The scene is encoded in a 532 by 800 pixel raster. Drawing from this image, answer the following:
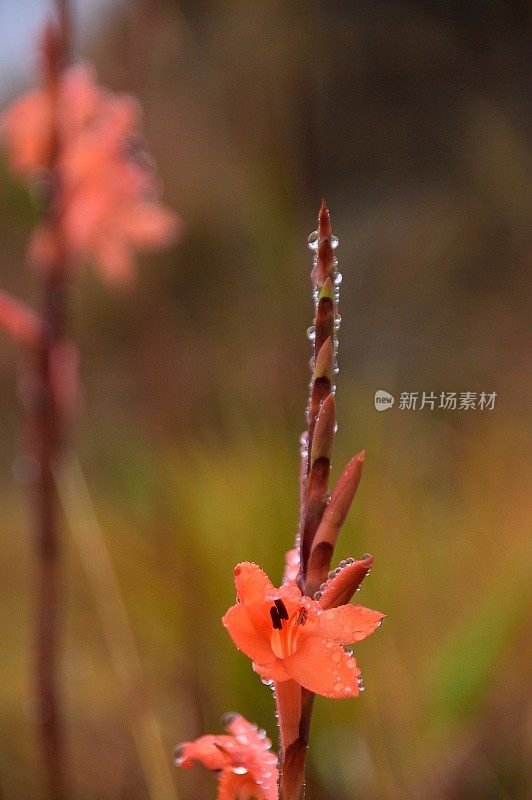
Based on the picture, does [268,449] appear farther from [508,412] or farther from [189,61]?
[189,61]

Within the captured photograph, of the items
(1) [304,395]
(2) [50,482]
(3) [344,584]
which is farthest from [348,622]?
(1) [304,395]

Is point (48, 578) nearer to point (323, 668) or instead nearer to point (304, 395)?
point (323, 668)

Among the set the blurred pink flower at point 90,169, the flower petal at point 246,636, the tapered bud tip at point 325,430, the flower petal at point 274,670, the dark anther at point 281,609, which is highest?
the blurred pink flower at point 90,169

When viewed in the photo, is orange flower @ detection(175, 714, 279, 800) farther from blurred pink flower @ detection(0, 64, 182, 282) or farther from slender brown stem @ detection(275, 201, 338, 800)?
blurred pink flower @ detection(0, 64, 182, 282)

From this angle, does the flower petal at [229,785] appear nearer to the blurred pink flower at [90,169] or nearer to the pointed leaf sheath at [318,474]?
the pointed leaf sheath at [318,474]

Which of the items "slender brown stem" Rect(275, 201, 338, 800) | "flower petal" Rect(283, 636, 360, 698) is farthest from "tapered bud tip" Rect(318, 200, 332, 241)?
"flower petal" Rect(283, 636, 360, 698)

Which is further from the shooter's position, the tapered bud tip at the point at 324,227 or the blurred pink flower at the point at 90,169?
the blurred pink flower at the point at 90,169

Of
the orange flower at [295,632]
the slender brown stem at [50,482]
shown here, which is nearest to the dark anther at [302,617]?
the orange flower at [295,632]
